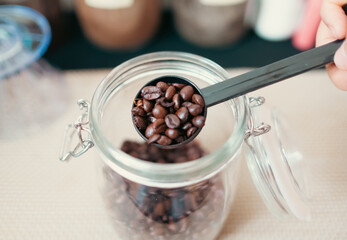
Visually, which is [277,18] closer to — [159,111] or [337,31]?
[337,31]

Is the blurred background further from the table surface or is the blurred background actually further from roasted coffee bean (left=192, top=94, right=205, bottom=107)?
roasted coffee bean (left=192, top=94, right=205, bottom=107)

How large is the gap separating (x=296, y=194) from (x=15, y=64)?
0.72 metres

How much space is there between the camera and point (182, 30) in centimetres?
109

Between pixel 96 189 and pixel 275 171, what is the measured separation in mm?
387

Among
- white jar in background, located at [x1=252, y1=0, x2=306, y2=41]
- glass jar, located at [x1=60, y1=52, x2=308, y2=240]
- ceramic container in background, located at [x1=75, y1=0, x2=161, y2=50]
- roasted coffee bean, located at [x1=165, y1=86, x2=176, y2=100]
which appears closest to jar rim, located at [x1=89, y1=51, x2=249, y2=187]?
glass jar, located at [x1=60, y1=52, x2=308, y2=240]

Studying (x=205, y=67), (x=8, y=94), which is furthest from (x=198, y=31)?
(x=8, y=94)

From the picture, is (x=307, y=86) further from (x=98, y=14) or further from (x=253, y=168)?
(x=98, y=14)

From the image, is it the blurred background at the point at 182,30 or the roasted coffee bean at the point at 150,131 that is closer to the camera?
the roasted coffee bean at the point at 150,131

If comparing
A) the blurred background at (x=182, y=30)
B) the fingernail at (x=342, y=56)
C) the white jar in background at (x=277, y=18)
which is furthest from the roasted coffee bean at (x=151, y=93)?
the white jar in background at (x=277, y=18)

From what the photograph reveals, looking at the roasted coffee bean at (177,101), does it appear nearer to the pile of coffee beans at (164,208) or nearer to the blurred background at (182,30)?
the pile of coffee beans at (164,208)

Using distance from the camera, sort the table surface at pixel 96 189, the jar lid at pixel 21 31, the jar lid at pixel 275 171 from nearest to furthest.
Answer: the jar lid at pixel 275 171
the table surface at pixel 96 189
the jar lid at pixel 21 31

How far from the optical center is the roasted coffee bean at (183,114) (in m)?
0.53

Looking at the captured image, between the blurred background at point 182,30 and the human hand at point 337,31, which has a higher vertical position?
Answer: the human hand at point 337,31

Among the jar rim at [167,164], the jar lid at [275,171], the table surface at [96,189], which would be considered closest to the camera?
the jar rim at [167,164]
